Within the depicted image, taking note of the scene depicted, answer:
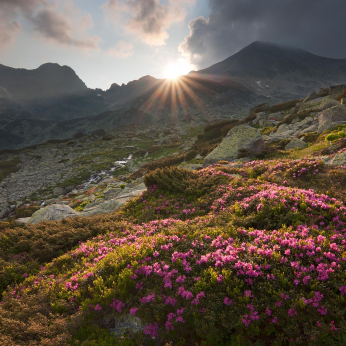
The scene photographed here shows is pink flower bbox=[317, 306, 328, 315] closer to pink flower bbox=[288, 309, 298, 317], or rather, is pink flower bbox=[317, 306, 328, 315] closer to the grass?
pink flower bbox=[288, 309, 298, 317]

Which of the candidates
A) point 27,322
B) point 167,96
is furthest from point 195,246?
point 167,96

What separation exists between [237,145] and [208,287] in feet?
60.5

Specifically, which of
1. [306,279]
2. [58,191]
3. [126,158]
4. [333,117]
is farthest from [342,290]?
[126,158]

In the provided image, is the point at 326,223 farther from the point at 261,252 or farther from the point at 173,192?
the point at 173,192

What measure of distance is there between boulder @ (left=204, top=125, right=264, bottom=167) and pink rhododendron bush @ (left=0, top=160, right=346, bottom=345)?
12504mm

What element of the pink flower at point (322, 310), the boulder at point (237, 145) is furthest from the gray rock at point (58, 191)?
the pink flower at point (322, 310)

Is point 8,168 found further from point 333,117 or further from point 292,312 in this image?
point 333,117

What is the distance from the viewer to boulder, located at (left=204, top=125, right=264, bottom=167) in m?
20.5

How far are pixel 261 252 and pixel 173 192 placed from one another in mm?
8375

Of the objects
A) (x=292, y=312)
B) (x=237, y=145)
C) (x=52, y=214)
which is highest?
(x=237, y=145)

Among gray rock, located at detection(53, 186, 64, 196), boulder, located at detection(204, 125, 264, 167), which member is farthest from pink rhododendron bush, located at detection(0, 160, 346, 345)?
gray rock, located at detection(53, 186, 64, 196)

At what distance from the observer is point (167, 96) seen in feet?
589

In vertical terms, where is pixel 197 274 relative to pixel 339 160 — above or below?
below

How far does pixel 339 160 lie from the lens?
11414mm
